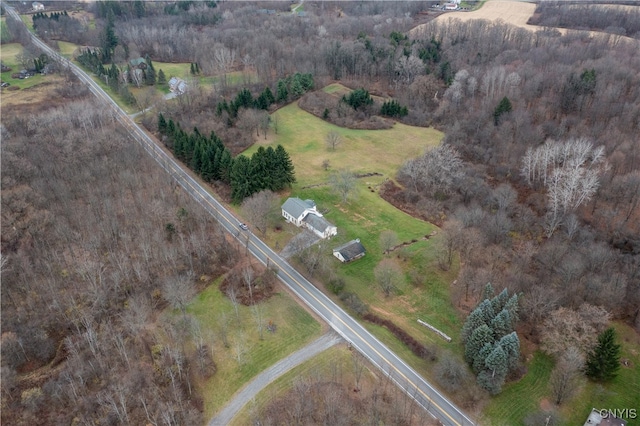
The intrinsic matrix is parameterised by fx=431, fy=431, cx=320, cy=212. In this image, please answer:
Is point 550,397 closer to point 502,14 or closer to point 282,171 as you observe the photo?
point 282,171

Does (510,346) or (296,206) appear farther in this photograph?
(296,206)

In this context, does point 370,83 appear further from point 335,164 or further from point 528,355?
point 528,355

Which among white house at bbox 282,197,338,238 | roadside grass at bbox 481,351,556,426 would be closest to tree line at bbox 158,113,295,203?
white house at bbox 282,197,338,238

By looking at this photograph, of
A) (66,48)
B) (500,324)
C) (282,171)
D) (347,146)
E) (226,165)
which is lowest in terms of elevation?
(347,146)

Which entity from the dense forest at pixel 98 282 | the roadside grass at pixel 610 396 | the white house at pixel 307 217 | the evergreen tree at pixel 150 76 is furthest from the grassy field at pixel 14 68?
the roadside grass at pixel 610 396

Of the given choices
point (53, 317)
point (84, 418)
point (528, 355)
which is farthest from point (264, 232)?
point (528, 355)

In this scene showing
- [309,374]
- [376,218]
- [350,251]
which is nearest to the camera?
[309,374]

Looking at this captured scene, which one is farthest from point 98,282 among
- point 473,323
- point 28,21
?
point 28,21

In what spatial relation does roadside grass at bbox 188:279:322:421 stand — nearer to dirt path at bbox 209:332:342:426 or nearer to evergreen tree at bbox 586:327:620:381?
dirt path at bbox 209:332:342:426
